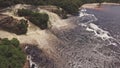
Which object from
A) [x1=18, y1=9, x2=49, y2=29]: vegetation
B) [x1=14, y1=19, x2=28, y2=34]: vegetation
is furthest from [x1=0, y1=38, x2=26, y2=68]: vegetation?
[x1=18, y1=9, x2=49, y2=29]: vegetation

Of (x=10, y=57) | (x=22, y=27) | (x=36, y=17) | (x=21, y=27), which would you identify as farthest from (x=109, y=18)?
(x=10, y=57)

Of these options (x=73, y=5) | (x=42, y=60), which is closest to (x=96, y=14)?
(x=73, y=5)

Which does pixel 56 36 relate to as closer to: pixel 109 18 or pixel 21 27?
pixel 21 27

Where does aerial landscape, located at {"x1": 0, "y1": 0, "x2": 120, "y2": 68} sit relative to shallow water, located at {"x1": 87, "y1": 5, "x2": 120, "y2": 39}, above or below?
above

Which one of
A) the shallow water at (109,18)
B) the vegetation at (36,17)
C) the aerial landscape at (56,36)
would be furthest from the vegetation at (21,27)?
the shallow water at (109,18)

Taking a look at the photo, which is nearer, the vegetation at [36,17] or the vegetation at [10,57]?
the vegetation at [10,57]

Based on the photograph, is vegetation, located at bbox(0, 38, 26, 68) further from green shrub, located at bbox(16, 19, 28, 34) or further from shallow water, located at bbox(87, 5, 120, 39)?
shallow water, located at bbox(87, 5, 120, 39)

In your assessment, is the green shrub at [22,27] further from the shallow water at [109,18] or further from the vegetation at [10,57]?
the shallow water at [109,18]

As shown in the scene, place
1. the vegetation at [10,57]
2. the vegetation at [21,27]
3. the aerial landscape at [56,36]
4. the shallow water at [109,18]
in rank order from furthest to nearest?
the shallow water at [109,18], the vegetation at [21,27], the aerial landscape at [56,36], the vegetation at [10,57]

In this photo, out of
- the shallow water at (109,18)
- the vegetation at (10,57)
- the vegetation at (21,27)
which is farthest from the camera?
the shallow water at (109,18)
